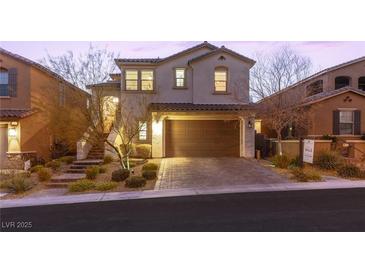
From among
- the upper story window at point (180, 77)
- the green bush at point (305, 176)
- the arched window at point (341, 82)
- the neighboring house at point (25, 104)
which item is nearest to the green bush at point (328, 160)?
the green bush at point (305, 176)

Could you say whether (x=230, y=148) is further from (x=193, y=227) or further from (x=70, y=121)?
(x=193, y=227)

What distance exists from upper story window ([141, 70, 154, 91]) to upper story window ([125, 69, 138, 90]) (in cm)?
47

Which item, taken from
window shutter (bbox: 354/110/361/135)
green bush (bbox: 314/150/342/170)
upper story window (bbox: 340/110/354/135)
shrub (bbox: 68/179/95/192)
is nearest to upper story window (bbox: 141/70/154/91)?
shrub (bbox: 68/179/95/192)

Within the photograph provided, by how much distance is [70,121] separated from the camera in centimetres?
1620

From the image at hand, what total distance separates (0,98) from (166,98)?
10.4 m

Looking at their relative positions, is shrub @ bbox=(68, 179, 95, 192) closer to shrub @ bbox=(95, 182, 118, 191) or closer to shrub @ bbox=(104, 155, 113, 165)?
shrub @ bbox=(95, 182, 118, 191)

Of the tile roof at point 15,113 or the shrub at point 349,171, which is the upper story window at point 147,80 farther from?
the shrub at point 349,171

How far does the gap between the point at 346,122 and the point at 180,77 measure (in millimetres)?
12541

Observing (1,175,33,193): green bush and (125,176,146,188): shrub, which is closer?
(1,175,33,193): green bush

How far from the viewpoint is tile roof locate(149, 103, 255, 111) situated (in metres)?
18.7

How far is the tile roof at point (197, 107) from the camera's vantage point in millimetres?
18712

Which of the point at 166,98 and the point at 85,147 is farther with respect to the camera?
the point at 166,98

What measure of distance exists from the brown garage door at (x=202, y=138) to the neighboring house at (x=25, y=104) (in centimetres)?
689

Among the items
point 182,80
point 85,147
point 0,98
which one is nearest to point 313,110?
point 182,80
